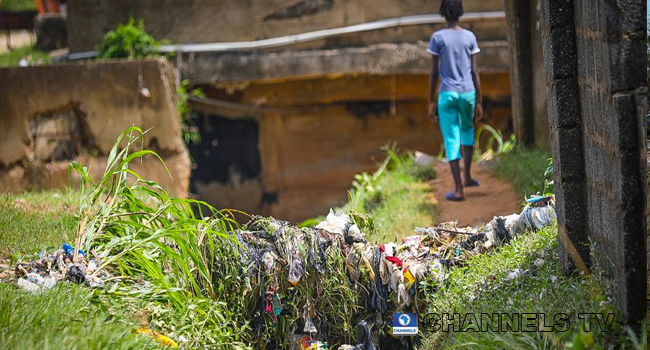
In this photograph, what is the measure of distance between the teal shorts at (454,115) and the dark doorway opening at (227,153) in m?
3.85

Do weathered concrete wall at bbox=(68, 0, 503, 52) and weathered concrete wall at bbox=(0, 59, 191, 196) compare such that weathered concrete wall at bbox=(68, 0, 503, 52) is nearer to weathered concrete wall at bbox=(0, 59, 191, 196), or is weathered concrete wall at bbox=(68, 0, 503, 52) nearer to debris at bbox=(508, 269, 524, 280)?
weathered concrete wall at bbox=(0, 59, 191, 196)

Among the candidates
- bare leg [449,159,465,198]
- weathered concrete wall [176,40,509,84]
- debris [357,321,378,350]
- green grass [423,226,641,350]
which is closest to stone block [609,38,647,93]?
green grass [423,226,641,350]

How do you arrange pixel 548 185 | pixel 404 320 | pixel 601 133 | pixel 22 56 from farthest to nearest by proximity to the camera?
pixel 22 56 → pixel 548 185 → pixel 404 320 → pixel 601 133

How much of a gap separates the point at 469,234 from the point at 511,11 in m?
3.73

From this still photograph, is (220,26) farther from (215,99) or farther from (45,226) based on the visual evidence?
(45,226)

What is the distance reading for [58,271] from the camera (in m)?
4.23

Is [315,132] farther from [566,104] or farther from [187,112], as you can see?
[566,104]

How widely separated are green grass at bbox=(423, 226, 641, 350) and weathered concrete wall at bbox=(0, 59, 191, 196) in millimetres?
4654

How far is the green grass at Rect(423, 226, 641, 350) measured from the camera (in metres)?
3.50

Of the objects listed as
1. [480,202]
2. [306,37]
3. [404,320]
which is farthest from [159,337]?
[306,37]

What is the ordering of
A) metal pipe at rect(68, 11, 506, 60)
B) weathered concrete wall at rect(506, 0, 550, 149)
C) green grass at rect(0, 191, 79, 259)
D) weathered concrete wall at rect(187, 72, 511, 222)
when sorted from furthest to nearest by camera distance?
weathered concrete wall at rect(187, 72, 511, 222) < metal pipe at rect(68, 11, 506, 60) < weathered concrete wall at rect(506, 0, 550, 149) < green grass at rect(0, 191, 79, 259)

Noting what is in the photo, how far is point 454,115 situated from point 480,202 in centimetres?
82

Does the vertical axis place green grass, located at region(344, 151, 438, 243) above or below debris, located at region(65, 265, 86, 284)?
below

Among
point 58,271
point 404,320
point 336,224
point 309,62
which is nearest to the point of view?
point 58,271
